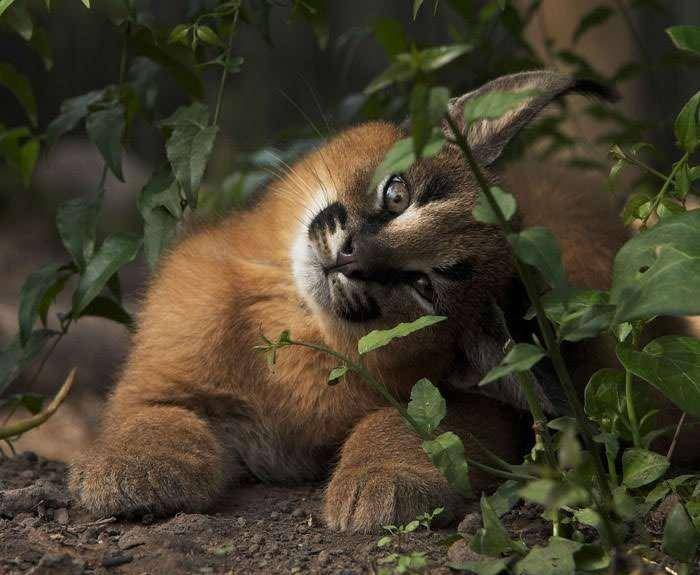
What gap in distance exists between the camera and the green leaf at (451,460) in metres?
2.72

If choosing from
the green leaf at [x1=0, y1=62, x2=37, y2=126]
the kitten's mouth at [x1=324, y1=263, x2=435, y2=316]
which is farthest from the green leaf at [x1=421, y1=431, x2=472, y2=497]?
the green leaf at [x1=0, y1=62, x2=37, y2=126]

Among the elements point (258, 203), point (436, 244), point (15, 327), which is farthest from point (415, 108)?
point (15, 327)

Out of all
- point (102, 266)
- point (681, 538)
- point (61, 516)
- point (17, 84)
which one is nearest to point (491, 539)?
point (681, 538)

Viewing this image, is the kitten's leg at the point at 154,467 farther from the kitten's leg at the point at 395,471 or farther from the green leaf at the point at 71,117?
the green leaf at the point at 71,117

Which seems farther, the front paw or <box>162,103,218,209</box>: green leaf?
<box>162,103,218,209</box>: green leaf

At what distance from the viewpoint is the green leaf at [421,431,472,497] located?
8.92 ft

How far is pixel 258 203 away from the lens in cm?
431

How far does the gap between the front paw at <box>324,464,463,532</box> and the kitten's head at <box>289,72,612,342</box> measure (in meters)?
0.51

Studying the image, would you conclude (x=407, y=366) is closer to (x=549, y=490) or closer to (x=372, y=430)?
(x=372, y=430)

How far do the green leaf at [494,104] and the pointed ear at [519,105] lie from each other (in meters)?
1.14

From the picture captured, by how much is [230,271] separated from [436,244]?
905mm

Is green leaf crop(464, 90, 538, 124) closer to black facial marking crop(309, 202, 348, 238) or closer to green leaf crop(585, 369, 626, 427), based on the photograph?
green leaf crop(585, 369, 626, 427)

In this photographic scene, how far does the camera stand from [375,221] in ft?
11.4

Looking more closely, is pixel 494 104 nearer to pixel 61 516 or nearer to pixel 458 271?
pixel 458 271
